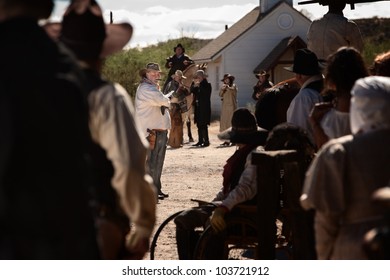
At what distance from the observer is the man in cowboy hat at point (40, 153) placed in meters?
3.45

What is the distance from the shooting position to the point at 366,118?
474 cm

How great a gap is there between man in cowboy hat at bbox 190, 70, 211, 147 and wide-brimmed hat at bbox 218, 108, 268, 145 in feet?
61.0

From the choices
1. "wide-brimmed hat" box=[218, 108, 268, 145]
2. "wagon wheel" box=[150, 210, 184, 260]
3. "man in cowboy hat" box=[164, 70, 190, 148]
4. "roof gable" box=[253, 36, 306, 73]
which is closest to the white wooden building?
"roof gable" box=[253, 36, 306, 73]

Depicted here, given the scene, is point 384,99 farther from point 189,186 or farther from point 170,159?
point 170,159

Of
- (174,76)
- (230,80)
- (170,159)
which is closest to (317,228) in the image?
(170,159)

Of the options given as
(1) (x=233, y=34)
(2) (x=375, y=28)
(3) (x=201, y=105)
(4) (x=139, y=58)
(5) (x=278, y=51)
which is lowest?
(2) (x=375, y=28)

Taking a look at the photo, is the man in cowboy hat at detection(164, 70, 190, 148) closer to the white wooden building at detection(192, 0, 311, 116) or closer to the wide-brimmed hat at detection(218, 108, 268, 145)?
the wide-brimmed hat at detection(218, 108, 268, 145)

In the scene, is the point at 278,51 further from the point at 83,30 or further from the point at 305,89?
the point at 83,30

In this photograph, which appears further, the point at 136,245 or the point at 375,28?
the point at 375,28

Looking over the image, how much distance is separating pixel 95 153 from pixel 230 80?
25.0 m

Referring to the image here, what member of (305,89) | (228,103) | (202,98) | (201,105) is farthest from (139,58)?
(305,89)

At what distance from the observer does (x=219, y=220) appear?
716 cm

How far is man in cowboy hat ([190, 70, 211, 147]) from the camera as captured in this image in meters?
26.7

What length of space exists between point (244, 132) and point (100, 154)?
10.7ft
